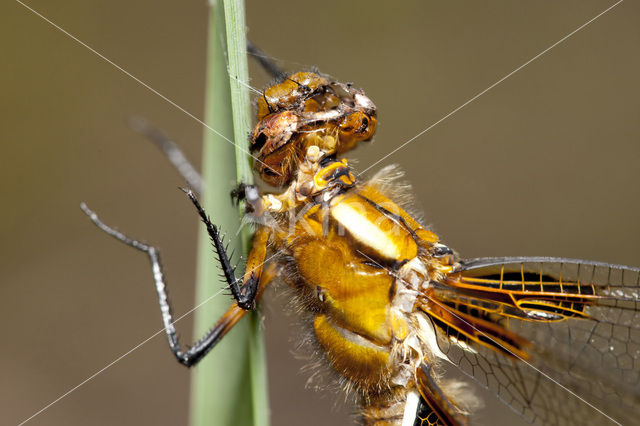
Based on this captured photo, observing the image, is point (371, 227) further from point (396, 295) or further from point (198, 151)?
point (198, 151)

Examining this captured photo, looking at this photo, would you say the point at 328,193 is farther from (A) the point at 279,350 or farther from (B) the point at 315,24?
(B) the point at 315,24

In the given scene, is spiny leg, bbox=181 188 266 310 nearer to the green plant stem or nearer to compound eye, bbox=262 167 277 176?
the green plant stem

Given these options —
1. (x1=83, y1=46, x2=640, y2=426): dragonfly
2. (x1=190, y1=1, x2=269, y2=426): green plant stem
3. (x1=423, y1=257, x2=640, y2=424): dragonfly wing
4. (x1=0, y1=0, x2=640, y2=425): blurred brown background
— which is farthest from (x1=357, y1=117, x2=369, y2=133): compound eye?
(x1=0, y1=0, x2=640, y2=425): blurred brown background

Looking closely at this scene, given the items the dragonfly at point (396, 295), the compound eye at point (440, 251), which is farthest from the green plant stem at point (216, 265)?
the compound eye at point (440, 251)

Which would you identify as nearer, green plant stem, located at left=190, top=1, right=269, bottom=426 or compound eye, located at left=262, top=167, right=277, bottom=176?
green plant stem, located at left=190, top=1, right=269, bottom=426

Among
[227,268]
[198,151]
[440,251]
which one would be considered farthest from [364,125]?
[198,151]

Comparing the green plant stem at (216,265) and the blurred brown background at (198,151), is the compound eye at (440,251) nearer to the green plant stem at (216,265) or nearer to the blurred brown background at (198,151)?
the green plant stem at (216,265)

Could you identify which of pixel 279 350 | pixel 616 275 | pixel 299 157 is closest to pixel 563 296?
pixel 616 275
